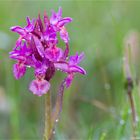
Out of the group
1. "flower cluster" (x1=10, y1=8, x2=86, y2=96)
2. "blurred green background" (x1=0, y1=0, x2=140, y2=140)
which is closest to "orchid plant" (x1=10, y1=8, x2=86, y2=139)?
"flower cluster" (x1=10, y1=8, x2=86, y2=96)

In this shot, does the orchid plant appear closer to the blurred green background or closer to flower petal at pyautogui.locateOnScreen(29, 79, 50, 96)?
flower petal at pyautogui.locateOnScreen(29, 79, 50, 96)

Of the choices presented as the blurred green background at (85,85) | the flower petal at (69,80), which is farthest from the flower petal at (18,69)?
the blurred green background at (85,85)

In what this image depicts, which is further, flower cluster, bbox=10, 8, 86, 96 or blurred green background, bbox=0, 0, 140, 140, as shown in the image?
blurred green background, bbox=0, 0, 140, 140

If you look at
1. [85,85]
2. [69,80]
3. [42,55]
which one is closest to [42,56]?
[42,55]

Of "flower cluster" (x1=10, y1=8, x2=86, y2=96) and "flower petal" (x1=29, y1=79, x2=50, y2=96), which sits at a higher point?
"flower cluster" (x1=10, y1=8, x2=86, y2=96)

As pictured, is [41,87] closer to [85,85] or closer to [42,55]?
[42,55]

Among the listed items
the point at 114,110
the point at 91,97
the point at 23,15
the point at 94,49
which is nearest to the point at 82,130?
the point at 114,110

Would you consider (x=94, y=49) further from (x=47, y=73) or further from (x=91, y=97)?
(x=47, y=73)

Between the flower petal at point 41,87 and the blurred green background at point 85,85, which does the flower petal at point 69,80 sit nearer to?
the flower petal at point 41,87
